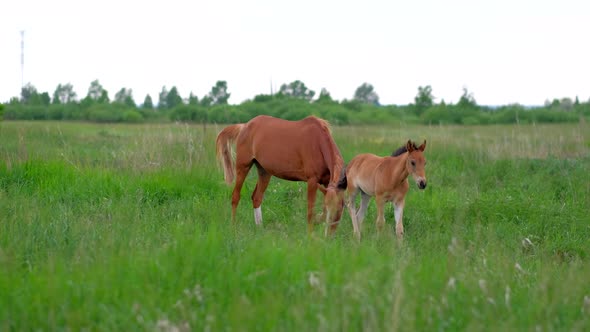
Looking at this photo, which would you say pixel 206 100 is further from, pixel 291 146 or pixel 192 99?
pixel 291 146

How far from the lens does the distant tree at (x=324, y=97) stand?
38.4 meters

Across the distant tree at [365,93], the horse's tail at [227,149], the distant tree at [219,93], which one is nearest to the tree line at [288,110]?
the distant tree at [219,93]

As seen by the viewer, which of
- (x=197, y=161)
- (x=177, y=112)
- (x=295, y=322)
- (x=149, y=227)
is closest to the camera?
(x=295, y=322)

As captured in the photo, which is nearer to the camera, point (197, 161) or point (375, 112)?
point (197, 161)

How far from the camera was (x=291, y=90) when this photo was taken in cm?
4400

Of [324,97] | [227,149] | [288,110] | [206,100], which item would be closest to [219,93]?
[206,100]

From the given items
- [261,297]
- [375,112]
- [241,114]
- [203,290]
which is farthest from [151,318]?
[375,112]

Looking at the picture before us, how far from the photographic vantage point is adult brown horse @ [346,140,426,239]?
23.5 ft

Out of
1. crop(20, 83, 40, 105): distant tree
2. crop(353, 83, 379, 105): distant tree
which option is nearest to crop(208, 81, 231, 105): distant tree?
crop(20, 83, 40, 105): distant tree

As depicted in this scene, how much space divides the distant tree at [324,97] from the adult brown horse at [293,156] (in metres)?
29.7

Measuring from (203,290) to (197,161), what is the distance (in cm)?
756

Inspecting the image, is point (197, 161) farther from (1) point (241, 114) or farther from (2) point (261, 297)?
(1) point (241, 114)

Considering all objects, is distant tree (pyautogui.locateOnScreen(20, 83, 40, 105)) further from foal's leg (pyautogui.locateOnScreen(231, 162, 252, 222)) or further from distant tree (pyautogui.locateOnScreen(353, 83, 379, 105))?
foal's leg (pyautogui.locateOnScreen(231, 162, 252, 222))

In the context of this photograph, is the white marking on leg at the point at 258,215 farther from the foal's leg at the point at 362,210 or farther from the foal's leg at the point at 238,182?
the foal's leg at the point at 362,210
